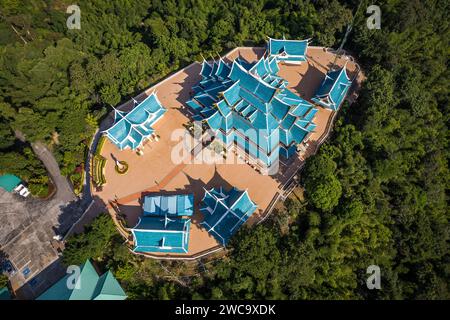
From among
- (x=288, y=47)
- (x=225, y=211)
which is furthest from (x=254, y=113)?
(x=288, y=47)

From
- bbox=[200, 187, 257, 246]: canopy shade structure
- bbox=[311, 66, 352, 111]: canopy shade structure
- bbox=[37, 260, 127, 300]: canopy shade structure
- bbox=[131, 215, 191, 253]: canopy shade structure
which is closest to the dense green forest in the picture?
bbox=[37, 260, 127, 300]: canopy shade structure

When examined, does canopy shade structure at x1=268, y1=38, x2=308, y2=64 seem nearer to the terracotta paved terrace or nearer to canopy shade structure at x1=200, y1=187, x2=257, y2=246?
the terracotta paved terrace

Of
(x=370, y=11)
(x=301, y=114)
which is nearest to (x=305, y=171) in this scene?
(x=301, y=114)

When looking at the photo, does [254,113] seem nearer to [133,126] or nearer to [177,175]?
[177,175]

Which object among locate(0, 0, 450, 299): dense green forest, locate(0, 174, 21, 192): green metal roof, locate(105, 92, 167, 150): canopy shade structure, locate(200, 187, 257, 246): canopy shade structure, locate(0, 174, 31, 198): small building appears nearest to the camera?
locate(0, 0, 450, 299): dense green forest

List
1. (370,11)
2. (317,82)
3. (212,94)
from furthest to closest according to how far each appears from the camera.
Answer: (370,11) → (317,82) → (212,94)

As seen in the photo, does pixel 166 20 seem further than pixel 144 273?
Yes

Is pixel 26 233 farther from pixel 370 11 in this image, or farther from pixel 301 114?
pixel 370 11
